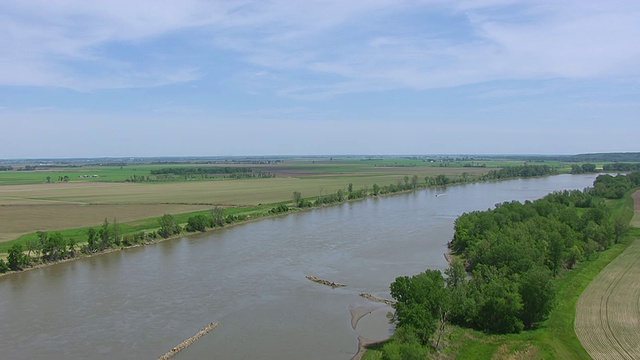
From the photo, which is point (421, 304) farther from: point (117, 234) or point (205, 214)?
point (205, 214)

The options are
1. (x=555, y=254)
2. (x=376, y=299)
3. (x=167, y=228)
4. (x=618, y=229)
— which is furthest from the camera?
(x=167, y=228)

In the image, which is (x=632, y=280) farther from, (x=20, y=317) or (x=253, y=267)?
(x=20, y=317)

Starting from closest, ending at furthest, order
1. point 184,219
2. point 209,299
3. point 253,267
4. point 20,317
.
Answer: point 20,317 → point 209,299 → point 253,267 → point 184,219

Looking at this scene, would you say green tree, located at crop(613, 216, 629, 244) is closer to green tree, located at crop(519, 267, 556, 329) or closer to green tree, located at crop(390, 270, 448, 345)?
green tree, located at crop(519, 267, 556, 329)

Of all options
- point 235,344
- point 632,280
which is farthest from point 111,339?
point 632,280

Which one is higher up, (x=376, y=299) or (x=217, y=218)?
(x=217, y=218)

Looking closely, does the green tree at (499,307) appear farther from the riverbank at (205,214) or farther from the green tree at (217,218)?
the green tree at (217,218)

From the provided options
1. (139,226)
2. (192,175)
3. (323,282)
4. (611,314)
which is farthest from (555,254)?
(192,175)
